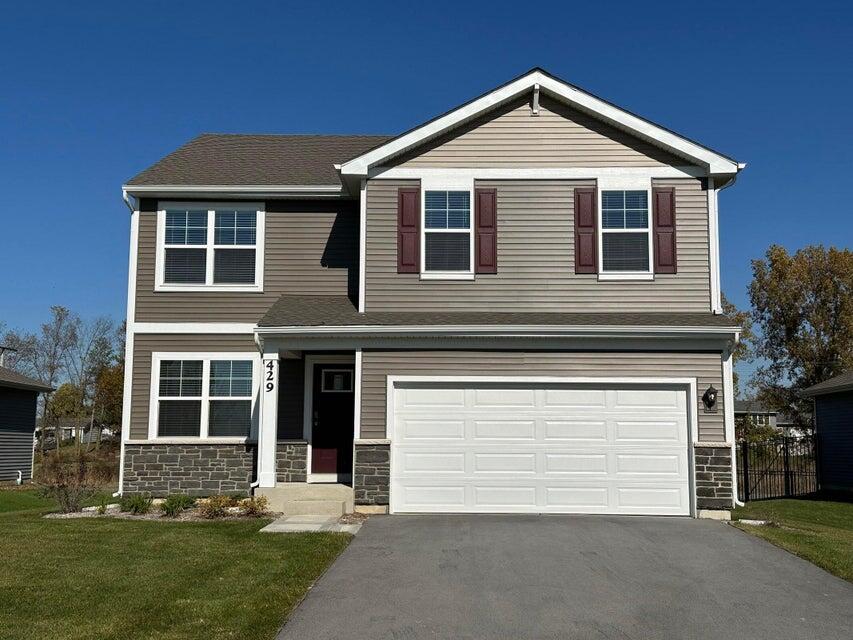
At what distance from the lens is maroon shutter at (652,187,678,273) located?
14.0m

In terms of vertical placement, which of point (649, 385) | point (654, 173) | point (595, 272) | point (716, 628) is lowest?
point (716, 628)

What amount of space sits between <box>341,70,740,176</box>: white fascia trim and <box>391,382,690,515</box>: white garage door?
405 centimetres

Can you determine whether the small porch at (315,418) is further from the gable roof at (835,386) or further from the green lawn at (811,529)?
the gable roof at (835,386)

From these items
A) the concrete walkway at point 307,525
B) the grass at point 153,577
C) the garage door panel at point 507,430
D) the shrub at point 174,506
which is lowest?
the grass at point 153,577

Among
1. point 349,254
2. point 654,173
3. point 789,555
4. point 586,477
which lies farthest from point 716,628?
point 349,254

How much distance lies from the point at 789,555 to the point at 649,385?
11.8 ft

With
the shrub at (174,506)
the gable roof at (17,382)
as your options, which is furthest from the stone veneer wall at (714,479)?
the gable roof at (17,382)

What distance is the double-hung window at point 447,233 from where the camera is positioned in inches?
557

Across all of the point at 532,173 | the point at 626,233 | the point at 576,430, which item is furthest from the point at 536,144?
the point at 576,430

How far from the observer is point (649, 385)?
13.1 meters

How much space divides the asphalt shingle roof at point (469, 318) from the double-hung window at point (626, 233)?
87 centimetres

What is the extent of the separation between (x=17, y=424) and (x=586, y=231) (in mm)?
20401

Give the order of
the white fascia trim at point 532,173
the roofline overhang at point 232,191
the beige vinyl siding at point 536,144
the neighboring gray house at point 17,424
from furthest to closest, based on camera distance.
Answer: the neighboring gray house at point 17,424 → the roofline overhang at point 232,191 → the beige vinyl siding at point 536,144 → the white fascia trim at point 532,173

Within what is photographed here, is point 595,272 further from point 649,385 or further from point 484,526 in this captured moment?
point 484,526
